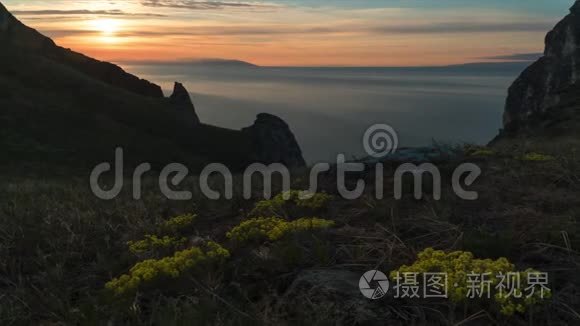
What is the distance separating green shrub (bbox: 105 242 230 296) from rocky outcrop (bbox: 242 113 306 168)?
12487 centimetres

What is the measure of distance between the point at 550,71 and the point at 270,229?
131384mm

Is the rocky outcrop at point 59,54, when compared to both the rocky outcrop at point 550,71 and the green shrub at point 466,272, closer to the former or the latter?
the rocky outcrop at point 550,71

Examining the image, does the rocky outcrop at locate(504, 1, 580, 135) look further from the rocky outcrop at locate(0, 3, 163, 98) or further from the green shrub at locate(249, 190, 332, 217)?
the rocky outcrop at locate(0, 3, 163, 98)

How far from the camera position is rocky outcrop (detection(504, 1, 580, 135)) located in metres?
115

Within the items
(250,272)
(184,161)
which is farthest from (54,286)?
(184,161)

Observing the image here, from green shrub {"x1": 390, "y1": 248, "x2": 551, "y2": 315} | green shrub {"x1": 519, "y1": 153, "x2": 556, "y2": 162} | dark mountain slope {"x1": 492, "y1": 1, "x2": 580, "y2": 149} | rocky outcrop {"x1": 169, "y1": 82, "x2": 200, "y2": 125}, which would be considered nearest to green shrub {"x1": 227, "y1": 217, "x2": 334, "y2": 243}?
green shrub {"x1": 390, "y1": 248, "x2": 551, "y2": 315}

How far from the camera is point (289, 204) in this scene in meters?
7.48

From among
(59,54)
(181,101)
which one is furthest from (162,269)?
(59,54)

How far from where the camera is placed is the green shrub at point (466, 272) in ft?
12.0

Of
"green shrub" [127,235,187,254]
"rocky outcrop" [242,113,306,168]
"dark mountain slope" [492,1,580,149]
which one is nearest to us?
"green shrub" [127,235,187,254]

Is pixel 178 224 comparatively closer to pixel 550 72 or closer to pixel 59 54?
pixel 550 72

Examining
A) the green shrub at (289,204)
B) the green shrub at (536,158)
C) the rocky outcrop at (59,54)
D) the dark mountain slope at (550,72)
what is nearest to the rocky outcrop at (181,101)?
the rocky outcrop at (59,54)

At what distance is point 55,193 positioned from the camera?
1079 centimetres

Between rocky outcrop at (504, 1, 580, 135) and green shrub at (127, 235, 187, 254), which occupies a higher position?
rocky outcrop at (504, 1, 580, 135)
